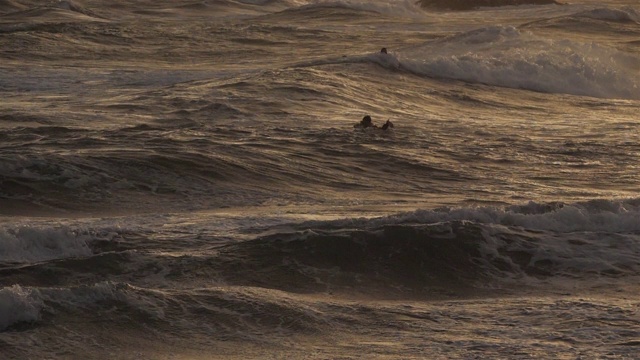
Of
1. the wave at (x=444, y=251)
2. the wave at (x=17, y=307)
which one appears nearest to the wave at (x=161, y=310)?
the wave at (x=17, y=307)

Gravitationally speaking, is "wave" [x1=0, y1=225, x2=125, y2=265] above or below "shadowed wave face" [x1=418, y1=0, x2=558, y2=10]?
below

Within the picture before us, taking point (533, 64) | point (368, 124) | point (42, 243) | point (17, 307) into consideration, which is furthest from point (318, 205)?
point (533, 64)

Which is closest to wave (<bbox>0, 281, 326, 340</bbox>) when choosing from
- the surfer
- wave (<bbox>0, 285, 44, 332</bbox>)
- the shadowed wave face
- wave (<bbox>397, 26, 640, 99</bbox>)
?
wave (<bbox>0, 285, 44, 332</bbox>)

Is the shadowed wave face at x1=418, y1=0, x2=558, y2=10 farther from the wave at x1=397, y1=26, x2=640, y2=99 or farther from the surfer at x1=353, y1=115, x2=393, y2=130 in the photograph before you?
the surfer at x1=353, y1=115, x2=393, y2=130

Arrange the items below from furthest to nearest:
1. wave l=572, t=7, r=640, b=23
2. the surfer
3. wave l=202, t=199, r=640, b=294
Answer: wave l=572, t=7, r=640, b=23, the surfer, wave l=202, t=199, r=640, b=294

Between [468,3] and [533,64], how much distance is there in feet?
67.8

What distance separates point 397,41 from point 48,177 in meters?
17.8

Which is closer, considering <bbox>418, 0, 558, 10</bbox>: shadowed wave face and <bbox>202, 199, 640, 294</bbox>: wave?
<bbox>202, 199, 640, 294</bbox>: wave

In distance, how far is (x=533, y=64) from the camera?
22.9m

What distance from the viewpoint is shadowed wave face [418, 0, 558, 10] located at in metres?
42.5

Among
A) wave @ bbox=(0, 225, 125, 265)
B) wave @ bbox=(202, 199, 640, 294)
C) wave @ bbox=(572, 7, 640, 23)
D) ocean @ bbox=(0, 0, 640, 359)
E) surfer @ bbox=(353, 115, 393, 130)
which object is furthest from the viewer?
wave @ bbox=(572, 7, 640, 23)

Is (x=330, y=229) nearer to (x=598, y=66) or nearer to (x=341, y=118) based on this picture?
(x=341, y=118)

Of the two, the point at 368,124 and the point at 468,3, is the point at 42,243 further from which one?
the point at 468,3

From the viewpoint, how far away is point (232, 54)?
2505 cm
